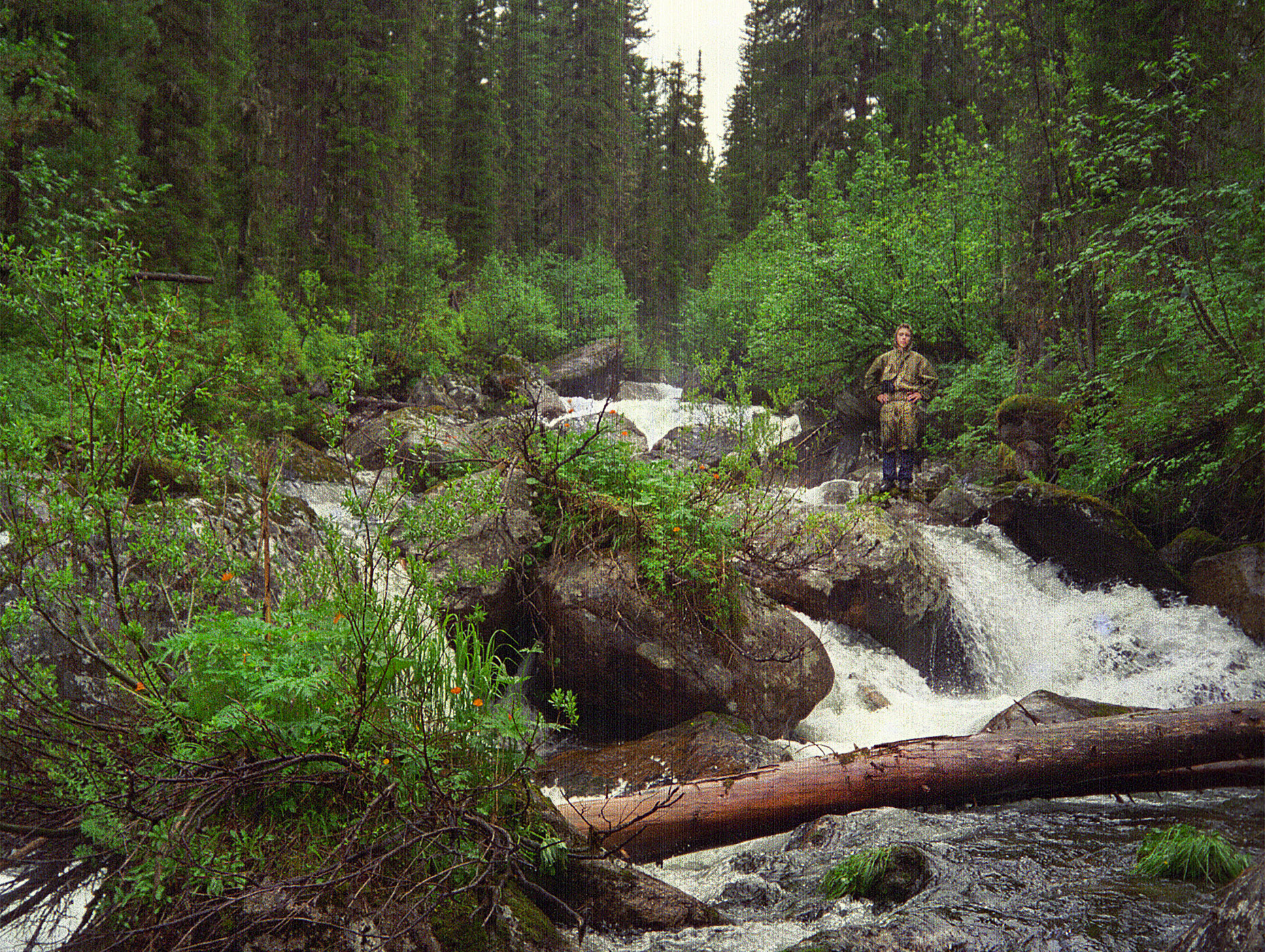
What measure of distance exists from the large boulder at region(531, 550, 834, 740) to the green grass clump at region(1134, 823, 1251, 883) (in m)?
2.96

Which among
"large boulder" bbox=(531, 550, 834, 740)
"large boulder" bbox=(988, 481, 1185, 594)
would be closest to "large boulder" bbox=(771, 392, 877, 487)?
"large boulder" bbox=(988, 481, 1185, 594)

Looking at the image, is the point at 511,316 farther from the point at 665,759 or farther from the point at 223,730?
the point at 223,730

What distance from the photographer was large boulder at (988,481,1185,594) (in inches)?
378

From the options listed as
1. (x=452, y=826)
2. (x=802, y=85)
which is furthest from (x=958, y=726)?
(x=802, y=85)

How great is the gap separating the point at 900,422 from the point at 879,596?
408 centimetres

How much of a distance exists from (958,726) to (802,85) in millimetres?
33363

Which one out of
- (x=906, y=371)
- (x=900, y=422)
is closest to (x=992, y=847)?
(x=900, y=422)

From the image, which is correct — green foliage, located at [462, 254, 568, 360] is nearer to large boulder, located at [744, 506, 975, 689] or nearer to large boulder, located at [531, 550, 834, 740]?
large boulder, located at [744, 506, 975, 689]

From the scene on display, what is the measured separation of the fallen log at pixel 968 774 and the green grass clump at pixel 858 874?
1.37 ft

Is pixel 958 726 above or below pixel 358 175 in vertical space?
below

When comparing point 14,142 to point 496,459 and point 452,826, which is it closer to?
point 496,459

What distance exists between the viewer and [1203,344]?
8664mm

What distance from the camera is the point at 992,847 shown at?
4.32 metres

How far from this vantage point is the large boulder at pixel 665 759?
5422 millimetres
